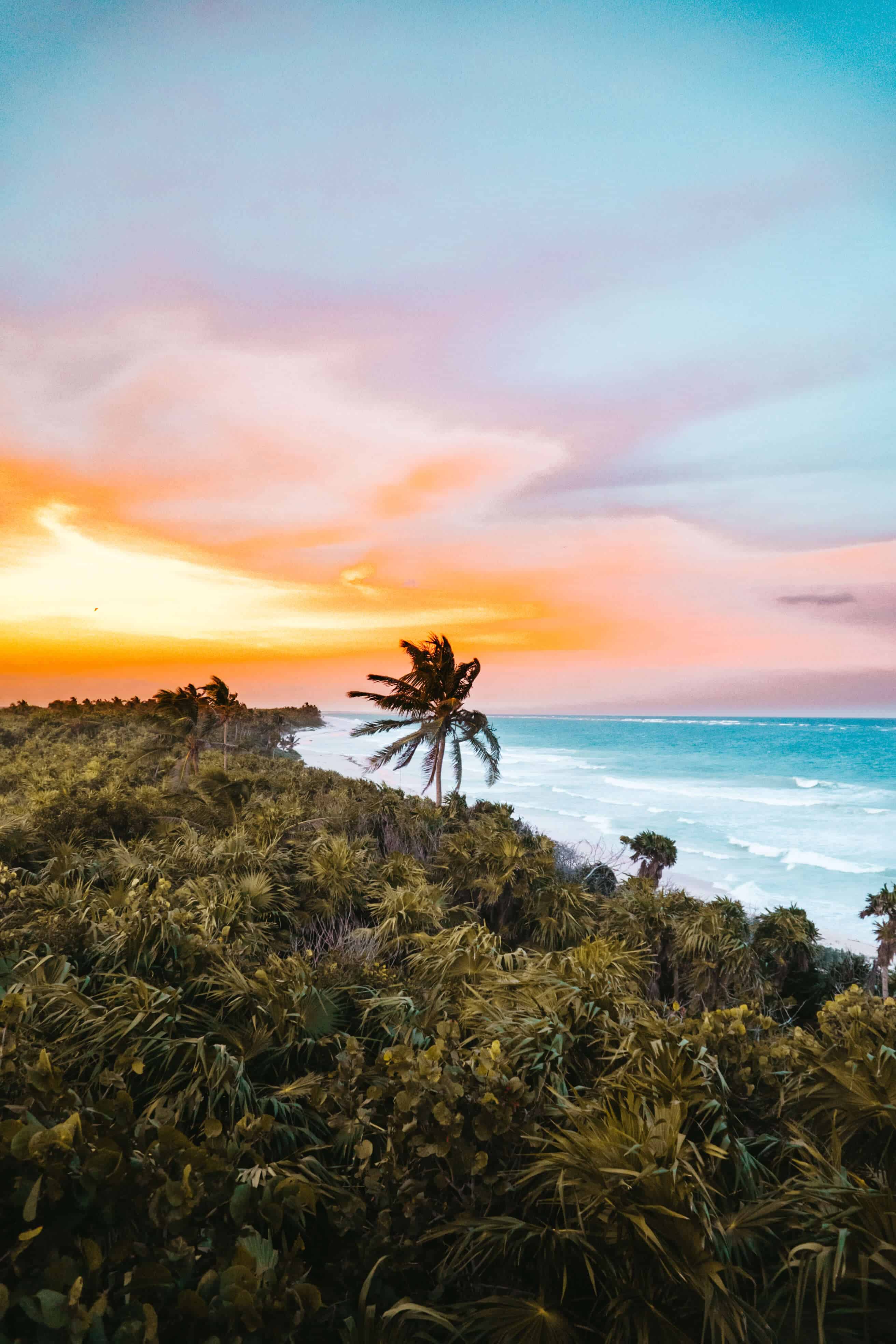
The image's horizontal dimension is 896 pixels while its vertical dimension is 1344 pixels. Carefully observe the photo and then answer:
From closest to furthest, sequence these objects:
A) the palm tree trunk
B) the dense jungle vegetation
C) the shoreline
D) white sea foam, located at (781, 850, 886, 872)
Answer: the dense jungle vegetation, the shoreline, the palm tree trunk, white sea foam, located at (781, 850, 886, 872)

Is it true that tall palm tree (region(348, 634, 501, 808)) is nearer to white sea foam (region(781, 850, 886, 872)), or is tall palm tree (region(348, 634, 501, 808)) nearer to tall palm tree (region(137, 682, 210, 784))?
tall palm tree (region(137, 682, 210, 784))

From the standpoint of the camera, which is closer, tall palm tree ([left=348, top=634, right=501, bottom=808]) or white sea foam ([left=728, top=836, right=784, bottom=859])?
tall palm tree ([left=348, top=634, right=501, bottom=808])

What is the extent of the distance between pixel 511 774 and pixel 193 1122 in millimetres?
59727

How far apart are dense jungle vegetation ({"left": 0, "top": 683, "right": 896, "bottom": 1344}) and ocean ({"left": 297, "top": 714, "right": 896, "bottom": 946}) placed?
21120 mm

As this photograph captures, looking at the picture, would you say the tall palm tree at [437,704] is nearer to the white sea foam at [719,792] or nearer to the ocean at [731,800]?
the ocean at [731,800]

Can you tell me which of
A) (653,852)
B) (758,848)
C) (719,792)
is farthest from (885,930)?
(719,792)

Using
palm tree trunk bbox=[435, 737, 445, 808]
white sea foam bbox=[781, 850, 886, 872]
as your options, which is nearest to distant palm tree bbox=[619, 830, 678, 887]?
palm tree trunk bbox=[435, 737, 445, 808]

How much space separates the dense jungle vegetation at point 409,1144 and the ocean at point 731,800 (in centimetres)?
2112

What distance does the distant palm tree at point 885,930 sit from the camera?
13508 mm

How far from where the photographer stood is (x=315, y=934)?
953 centimetres

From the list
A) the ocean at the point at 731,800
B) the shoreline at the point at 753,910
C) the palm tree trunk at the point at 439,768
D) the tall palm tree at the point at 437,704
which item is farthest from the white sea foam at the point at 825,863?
the palm tree trunk at the point at 439,768

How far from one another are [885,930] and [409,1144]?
14.3 m

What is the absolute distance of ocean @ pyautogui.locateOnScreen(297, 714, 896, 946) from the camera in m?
29.0

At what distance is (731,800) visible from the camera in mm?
51219
